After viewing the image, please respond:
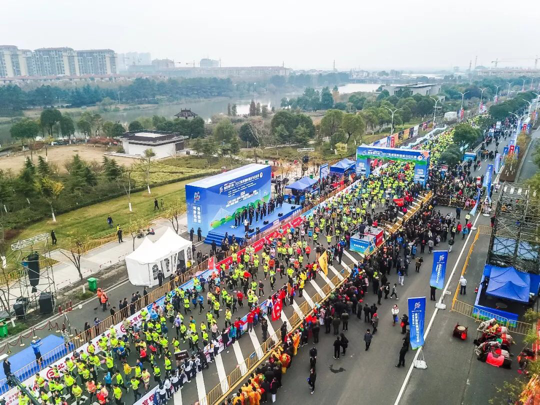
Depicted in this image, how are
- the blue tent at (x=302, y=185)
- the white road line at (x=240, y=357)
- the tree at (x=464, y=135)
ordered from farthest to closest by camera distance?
the tree at (x=464, y=135), the blue tent at (x=302, y=185), the white road line at (x=240, y=357)

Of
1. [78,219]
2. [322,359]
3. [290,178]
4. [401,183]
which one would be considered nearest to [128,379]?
[322,359]

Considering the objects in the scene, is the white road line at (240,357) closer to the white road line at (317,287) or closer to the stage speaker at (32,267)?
the white road line at (317,287)

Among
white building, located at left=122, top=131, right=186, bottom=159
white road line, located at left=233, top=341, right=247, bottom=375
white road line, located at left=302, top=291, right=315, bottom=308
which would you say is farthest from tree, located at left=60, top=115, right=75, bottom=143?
white road line, located at left=233, top=341, right=247, bottom=375

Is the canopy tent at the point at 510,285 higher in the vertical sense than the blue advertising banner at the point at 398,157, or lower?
lower

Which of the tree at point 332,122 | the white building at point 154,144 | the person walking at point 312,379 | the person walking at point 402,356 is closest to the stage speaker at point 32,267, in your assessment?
the person walking at point 312,379

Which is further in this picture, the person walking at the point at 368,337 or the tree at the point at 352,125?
the tree at the point at 352,125

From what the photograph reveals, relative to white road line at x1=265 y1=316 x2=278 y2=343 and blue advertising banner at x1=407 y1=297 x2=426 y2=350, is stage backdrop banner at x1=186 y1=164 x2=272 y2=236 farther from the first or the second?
blue advertising banner at x1=407 y1=297 x2=426 y2=350

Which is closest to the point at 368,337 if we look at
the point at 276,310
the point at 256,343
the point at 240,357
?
the point at 276,310
